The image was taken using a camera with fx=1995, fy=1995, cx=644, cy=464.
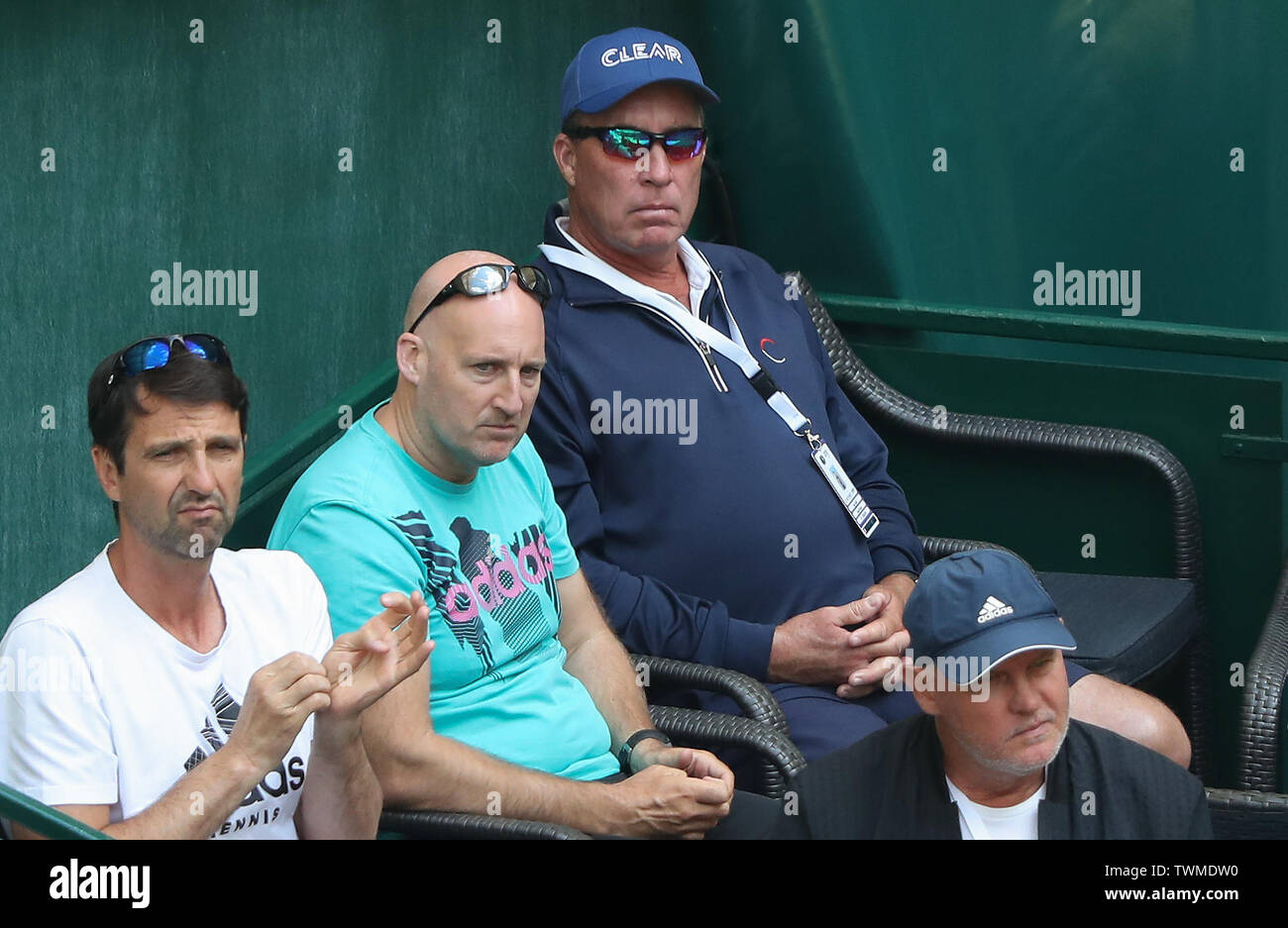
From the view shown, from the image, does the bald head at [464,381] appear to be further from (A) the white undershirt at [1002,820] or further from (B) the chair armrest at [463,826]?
(A) the white undershirt at [1002,820]

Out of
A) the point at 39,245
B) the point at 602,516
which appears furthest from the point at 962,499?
the point at 39,245

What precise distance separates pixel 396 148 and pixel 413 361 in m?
1.32

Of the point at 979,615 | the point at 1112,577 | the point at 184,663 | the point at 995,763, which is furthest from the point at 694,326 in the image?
the point at 184,663

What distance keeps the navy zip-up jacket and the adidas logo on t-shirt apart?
0.99 m

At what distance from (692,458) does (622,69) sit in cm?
82

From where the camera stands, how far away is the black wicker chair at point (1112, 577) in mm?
4160

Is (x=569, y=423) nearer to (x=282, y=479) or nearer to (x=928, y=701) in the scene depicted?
(x=282, y=479)

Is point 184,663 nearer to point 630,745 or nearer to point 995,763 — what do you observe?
point 630,745

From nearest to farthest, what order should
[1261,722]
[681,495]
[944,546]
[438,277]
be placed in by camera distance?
[438,277]
[1261,722]
[681,495]
[944,546]

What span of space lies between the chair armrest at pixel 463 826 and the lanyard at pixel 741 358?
49.7 inches

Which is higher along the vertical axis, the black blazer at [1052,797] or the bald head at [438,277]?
the bald head at [438,277]

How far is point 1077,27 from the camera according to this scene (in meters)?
5.48

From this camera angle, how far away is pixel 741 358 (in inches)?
166

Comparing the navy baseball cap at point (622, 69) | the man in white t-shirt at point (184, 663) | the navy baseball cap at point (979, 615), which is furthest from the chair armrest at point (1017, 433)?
the man in white t-shirt at point (184, 663)
